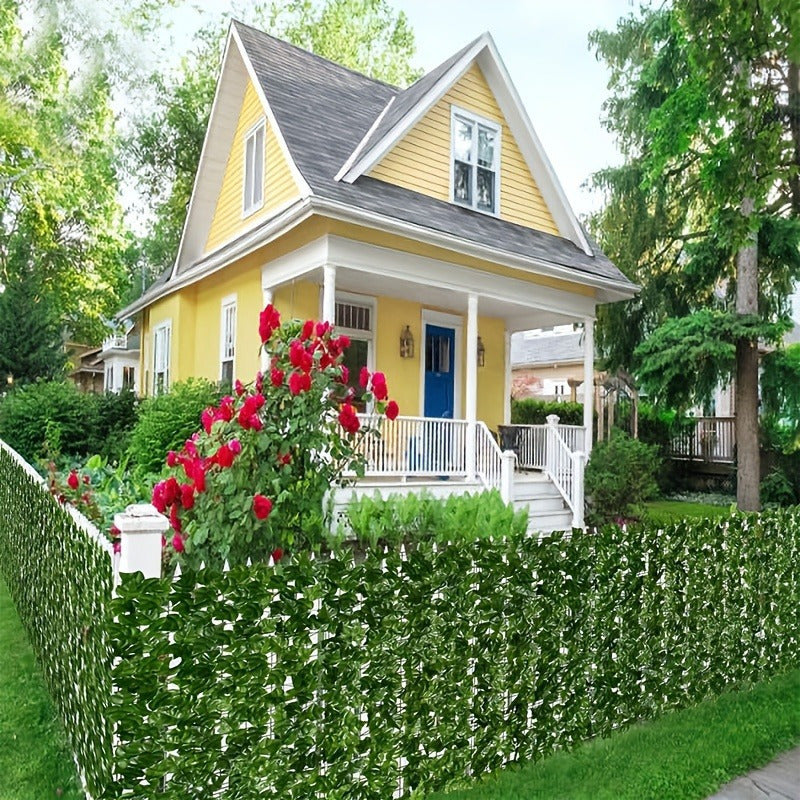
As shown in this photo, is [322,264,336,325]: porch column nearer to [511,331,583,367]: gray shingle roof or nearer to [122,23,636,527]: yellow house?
[122,23,636,527]: yellow house

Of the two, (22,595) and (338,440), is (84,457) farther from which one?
(338,440)

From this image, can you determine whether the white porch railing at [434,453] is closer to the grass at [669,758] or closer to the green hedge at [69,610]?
the green hedge at [69,610]

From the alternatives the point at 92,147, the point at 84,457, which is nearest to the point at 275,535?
the point at 84,457

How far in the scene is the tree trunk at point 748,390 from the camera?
11.8m

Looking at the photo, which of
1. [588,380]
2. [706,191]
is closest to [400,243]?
[588,380]

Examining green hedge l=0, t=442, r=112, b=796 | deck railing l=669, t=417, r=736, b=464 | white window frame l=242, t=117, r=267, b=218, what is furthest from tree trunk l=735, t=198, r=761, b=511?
green hedge l=0, t=442, r=112, b=796

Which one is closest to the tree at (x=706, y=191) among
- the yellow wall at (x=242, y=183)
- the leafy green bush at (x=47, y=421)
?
the yellow wall at (x=242, y=183)

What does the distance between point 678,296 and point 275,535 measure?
12260 millimetres

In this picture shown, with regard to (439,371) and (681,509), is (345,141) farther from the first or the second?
(681,509)

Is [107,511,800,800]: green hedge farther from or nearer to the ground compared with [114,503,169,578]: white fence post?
nearer to the ground

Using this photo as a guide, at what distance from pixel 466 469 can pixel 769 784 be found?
611 cm

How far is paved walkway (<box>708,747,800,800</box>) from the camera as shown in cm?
324

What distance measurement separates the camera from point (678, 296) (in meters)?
13.7

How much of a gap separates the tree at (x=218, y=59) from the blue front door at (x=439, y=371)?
14709mm
